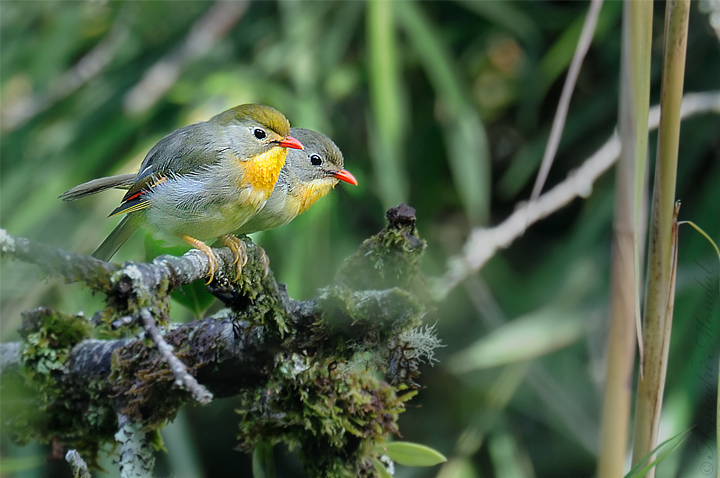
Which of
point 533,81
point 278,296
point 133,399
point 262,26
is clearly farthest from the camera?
point 262,26

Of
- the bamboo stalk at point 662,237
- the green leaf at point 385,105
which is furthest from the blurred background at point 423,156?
the bamboo stalk at point 662,237

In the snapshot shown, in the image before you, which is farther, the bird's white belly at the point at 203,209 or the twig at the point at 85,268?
the bird's white belly at the point at 203,209

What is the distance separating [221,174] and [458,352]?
1627mm

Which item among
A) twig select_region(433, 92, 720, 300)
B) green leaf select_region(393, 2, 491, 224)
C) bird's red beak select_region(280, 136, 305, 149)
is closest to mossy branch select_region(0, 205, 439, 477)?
bird's red beak select_region(280, 136, 305, 149)

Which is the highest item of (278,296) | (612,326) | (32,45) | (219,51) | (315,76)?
(32,45)

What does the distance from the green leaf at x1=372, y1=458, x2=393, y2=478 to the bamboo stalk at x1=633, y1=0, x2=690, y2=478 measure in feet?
1.20

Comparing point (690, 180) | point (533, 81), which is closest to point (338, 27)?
point (533, 81)

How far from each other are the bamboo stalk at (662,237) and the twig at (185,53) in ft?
7.32

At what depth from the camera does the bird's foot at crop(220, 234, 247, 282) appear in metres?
1.07

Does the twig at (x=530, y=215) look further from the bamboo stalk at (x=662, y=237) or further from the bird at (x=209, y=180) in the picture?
the bamboo stalk at (x=662, y=237)

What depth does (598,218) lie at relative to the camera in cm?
257

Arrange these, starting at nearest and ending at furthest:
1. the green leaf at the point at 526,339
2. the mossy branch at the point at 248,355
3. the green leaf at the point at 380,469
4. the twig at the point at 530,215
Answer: the mossy branch at the point at 248,355 < the green leaf at the point at 380,469 < the twig at the point at 530,215 < the green leaf at the point at 526,339

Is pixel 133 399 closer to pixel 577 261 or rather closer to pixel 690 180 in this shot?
pixel 577 261

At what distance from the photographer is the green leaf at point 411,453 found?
1.12m
